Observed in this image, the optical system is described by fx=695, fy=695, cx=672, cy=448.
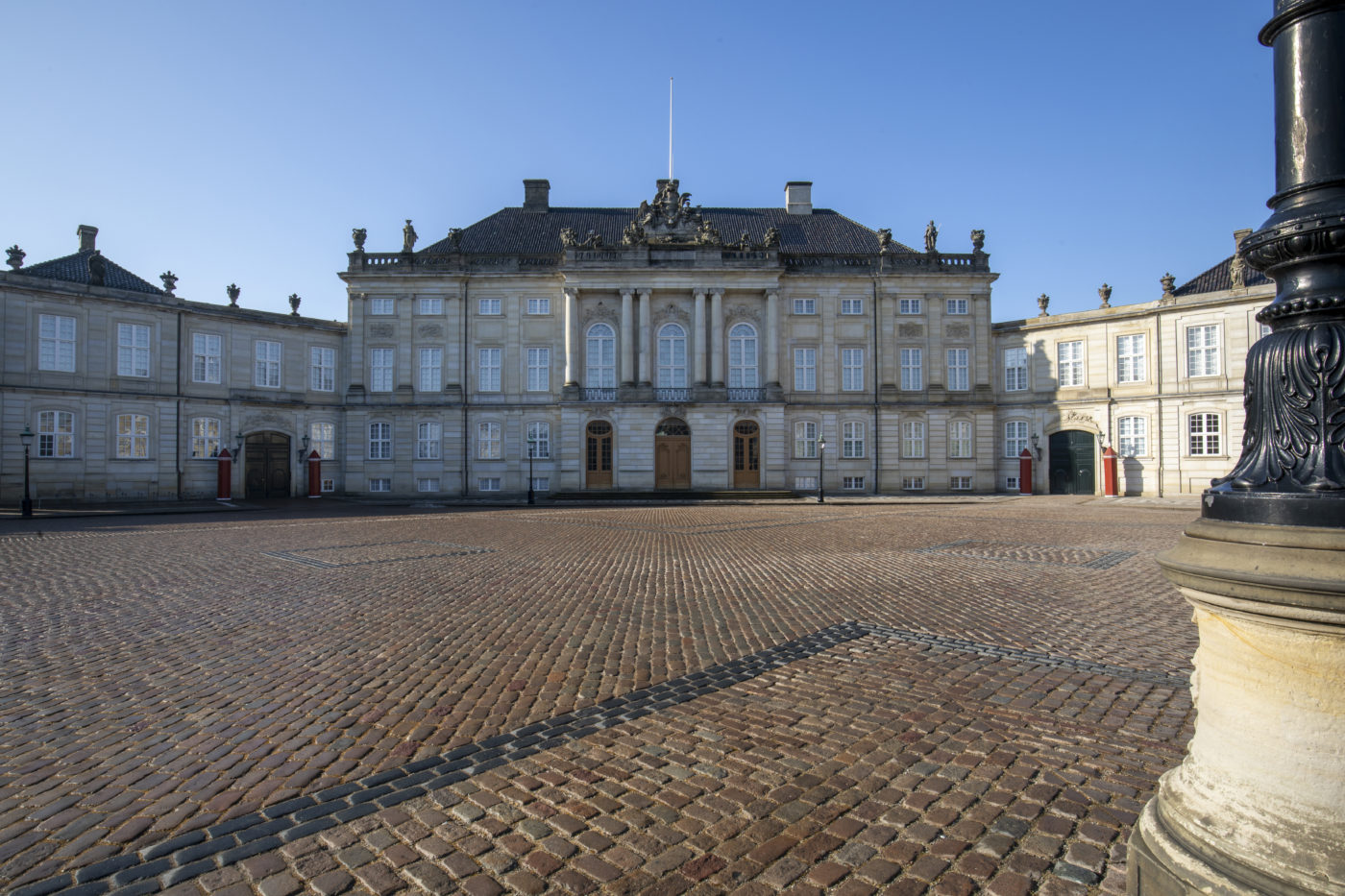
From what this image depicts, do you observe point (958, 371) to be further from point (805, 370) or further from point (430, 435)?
point (430, 435)

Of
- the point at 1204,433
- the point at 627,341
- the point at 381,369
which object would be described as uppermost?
the point at 627,341

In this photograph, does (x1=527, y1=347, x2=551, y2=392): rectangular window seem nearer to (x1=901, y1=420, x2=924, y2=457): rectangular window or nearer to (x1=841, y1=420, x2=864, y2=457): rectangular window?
(x1=841, y1=420, x2=864, y2=457): rectangular window

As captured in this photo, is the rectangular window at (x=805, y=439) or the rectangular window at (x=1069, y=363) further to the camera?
the rectangular window at (x=805, y=439)

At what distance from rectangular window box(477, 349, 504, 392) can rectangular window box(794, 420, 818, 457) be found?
54.3 ft

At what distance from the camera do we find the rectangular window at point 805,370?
126 ft

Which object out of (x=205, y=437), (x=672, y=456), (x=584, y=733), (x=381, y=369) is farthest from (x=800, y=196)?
(x=584, y=733)

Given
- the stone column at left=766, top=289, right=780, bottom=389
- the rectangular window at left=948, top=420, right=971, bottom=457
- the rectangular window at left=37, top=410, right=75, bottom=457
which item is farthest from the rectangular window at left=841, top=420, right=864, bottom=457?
the rectangular window at left=37, top=410, right=75, bottom=457

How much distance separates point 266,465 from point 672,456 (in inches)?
812

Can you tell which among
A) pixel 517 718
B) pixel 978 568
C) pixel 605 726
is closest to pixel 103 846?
pixel 517 718

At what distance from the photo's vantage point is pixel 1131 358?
1325 inches

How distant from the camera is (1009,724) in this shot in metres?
4.61

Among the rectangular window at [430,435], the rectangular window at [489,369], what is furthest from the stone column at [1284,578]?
the rectangular window at [430,435]

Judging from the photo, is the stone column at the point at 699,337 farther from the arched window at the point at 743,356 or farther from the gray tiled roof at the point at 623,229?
the gray tiled roof at the point at 623,229

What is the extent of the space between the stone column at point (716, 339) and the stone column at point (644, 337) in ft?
11.3
